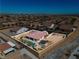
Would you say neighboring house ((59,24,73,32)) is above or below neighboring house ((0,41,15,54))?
above

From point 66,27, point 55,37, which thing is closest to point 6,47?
point 55,37

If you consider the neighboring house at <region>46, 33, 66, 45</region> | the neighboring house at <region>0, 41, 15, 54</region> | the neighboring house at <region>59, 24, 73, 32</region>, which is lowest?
the neighboring house at <region>0, 41, 15, 54</region>

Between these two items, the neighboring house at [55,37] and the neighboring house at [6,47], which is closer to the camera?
the neighboring house at [6,47]

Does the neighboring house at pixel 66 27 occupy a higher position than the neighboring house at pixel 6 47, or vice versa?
the neighboring house at pixel 66 27

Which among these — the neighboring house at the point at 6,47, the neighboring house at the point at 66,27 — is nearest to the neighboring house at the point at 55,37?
the neighboring house at the point at 66,27

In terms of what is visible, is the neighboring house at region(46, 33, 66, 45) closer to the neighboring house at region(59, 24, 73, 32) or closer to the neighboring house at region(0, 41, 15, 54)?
the neighboring house at region(59, 24, 73, 32)

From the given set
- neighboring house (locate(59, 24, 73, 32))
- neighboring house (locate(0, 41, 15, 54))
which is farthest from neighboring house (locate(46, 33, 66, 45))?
neighboring house (locate(0, 41, 15, 54))

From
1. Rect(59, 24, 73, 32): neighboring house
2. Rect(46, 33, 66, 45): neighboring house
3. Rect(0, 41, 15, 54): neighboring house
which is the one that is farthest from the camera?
Rect(59, 24, 73, 32): neighboring house

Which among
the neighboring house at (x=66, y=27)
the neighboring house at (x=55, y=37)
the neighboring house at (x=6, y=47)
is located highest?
the neighboring house at (x=66, y=27)

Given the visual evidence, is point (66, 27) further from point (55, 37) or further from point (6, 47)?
point (6, 47)

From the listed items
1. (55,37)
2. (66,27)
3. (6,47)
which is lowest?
(6,47)

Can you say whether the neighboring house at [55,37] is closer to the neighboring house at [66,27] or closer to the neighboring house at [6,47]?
the neighboring house at [66,27]

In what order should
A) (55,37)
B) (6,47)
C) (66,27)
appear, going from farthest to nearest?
(66,27), (55,37), (6,47)
